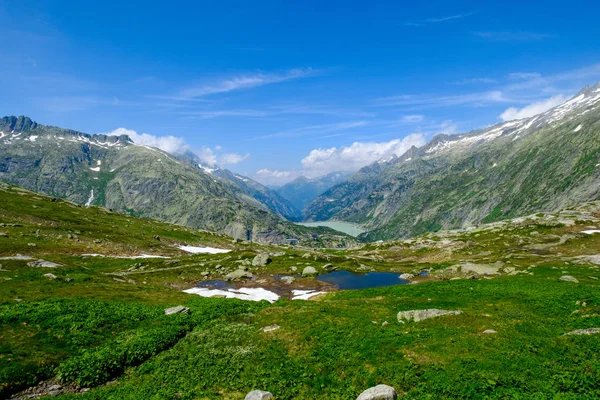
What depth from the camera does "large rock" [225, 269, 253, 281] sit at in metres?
81.0

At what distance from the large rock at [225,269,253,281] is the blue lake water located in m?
19.2

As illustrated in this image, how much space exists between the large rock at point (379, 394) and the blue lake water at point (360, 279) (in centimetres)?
6062

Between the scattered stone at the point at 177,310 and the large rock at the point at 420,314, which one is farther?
the scattered stone at the point at 177,310

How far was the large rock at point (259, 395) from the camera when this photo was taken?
19.4 m

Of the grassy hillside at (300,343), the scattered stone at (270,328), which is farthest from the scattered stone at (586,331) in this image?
the scattered stone at (270,328)

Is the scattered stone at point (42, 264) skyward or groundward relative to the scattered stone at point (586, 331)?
groundward

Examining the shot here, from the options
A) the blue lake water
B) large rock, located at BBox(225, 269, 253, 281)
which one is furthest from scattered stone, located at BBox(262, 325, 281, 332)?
large rock, located at BBox(225, 269, 253, 281)

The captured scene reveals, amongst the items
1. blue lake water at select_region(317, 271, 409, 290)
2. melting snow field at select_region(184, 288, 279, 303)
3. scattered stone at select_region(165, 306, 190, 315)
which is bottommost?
blue lake water at select_region(317, 271, 409, 290)

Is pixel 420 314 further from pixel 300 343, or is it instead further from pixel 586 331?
pixel 300 343

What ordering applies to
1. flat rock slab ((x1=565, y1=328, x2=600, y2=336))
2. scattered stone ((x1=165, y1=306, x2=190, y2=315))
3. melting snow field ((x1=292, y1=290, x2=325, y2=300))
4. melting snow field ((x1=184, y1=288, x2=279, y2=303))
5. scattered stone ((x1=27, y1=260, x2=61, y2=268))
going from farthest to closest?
melting snow field ((x1=292, y1=290, x2=325, y2=300)), melting snow field ((x1=184, y1=288, x2=279, y2=303)), scattered stone ((x1=27, y1=260, x2=61, y2=268)), scattered stone ((x1=165, y1=306, x2=190, y2=315)), flat rock slab ((x1=565, y1=328, x2=600, y2=336))

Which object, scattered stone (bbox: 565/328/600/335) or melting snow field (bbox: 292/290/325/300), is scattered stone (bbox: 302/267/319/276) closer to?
melting snow field (bbox: 292/290/325/300)

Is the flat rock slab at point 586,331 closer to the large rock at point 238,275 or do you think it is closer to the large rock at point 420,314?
the large rock at point 420,314

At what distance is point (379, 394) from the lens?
18.2 m

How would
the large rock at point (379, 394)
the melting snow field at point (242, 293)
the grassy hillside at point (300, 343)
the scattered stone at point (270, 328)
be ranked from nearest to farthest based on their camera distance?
the large rock at point (379, 394), the grassy hillside at point (300, 343), the scattered stone at point (270, 328), the melting snow field at point (242, 293)
